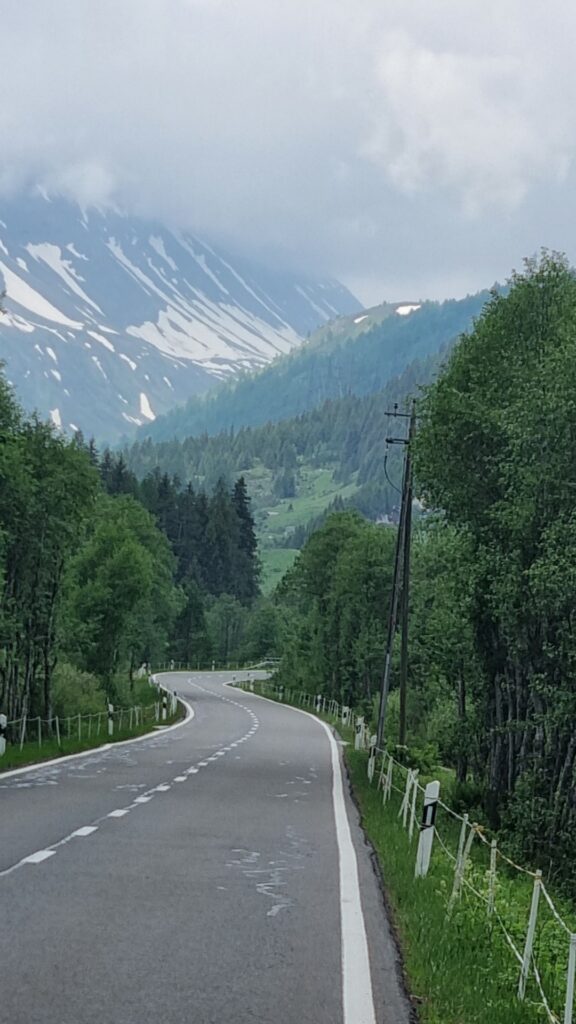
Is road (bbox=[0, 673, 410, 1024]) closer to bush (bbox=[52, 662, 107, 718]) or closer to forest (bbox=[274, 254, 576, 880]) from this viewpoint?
forest (bbox=[274, 254, 576, 880])

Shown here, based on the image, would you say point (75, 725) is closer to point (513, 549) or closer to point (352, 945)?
point (513, 549)

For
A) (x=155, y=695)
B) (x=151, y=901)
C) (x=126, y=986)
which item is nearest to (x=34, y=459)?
(x=151, y=901)

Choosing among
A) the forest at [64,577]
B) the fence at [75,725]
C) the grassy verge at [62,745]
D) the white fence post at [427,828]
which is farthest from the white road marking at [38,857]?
the forest at [64,577]

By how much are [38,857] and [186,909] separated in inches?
113

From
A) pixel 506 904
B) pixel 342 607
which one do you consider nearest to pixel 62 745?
pixel 506 904

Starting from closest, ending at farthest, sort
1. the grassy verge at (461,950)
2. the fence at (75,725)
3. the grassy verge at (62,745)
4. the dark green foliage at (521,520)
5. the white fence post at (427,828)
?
the grassy verge at (461,950) → the white fence post at (427,828) → the dark green foliage at (521,520) → the grassy verge at (62,745) → the fence at (75,725)

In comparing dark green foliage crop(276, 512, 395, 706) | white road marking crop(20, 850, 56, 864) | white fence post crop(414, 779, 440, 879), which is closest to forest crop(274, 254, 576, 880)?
white fence post crop(414, 779, 440, 879)

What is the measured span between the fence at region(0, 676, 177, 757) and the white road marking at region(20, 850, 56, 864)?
13411mm

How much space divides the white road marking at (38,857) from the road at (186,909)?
0.14ft

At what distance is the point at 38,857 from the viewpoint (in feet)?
39.8

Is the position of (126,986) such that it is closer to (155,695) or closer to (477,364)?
(477,364)

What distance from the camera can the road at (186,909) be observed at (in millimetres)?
6844

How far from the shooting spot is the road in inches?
269

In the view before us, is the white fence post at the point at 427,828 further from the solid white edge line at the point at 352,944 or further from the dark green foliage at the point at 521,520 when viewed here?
the dark green foliage at the point at 521,520
